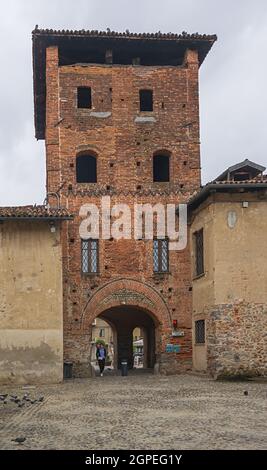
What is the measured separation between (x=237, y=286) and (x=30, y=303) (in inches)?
258

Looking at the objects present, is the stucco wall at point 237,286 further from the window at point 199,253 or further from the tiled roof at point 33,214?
the tiled roof at point 33,214


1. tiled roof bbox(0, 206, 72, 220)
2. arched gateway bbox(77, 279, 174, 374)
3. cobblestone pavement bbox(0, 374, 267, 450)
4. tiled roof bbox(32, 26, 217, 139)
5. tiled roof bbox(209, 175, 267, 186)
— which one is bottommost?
cobblestone pavement bbox(0, 374, 267, 450)

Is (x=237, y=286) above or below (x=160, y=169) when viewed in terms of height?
below

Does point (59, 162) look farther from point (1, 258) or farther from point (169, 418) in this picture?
point (169, 418)

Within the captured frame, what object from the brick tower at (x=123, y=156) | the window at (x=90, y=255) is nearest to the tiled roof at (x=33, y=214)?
the brick tower at (x=123, y=156)

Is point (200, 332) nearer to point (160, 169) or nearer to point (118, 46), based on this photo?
point (160, 169)

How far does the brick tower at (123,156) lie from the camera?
934 inches

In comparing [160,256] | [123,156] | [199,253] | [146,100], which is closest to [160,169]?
[123,156]

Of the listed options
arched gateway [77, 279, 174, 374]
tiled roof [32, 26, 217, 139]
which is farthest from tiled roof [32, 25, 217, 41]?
arched gateway [77, 279, 174, 374]

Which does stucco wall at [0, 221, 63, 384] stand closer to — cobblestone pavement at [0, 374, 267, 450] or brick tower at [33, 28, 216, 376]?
cobblestone pavement at [0, 374, 267, 450]

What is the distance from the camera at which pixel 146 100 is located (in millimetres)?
25922

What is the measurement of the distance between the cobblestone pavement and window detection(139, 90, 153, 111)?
11348 millimetres

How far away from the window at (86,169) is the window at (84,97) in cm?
197

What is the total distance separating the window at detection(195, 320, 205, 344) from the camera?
73.3 ft
